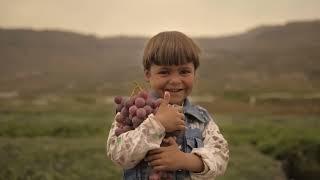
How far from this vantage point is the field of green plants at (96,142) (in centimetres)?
226

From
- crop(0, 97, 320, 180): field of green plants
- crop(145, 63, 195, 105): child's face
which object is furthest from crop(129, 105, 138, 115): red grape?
crop(0, 97, 320, 180): field of green plants

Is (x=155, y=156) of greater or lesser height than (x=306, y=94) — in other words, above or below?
above

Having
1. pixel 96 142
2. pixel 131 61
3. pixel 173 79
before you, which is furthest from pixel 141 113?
pixel 131 61

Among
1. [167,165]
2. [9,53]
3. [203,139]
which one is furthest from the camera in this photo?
[9,53]

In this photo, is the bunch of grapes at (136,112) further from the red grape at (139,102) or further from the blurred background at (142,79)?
the blurred background at (142,79)

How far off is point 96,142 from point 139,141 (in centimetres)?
160

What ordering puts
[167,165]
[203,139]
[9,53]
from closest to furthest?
[167,165] < [203,139] < [9,53]

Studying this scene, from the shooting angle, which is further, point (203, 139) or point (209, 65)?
point (209, 65)

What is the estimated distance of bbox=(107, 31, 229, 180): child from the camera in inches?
34.1

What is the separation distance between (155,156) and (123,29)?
1765 millimetres

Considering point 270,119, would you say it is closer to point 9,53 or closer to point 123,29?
point 123,29

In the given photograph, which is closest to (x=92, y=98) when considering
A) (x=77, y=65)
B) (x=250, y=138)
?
(x=77, y=65)

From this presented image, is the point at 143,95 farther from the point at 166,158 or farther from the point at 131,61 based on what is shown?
the point at 131,61

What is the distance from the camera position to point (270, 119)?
2.62m
